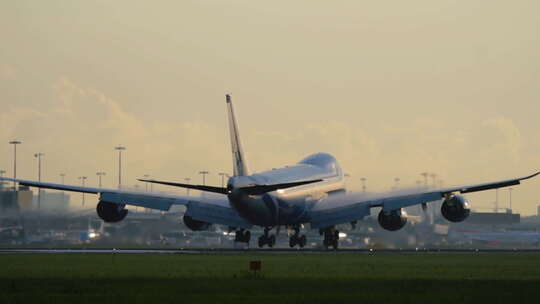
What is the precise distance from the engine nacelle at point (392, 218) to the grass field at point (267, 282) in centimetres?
2697

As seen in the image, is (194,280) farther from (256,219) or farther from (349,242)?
(349,242)

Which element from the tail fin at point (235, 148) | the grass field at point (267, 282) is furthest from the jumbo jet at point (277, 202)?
the grass field at point (267, 282)

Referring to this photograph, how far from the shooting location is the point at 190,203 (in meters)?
→ 91.9

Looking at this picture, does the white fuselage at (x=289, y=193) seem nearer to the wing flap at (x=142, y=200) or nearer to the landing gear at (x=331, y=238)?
the landing gear at (x=331, y=238)

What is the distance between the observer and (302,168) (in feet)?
324

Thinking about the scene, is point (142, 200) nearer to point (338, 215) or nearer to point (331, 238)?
point (338, 215)

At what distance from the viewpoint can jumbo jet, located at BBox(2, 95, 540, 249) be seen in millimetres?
84500

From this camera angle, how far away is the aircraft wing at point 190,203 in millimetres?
87688

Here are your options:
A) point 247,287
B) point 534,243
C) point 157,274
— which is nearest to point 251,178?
point 157,274

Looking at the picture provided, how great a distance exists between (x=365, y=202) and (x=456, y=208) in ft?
26.5

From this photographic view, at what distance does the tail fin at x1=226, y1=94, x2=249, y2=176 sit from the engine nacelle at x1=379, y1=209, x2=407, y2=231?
42.7 ft

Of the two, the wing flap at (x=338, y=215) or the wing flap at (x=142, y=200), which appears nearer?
the wing flap at (x=142, y=200)

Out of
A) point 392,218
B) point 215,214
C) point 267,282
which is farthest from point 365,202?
point 267,282

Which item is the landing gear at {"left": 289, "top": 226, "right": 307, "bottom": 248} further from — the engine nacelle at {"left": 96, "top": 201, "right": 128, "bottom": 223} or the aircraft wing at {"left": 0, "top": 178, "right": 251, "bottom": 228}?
the engine nacelle at {"left": 96, "top": 201, "right": 128, "bottom": 223}
